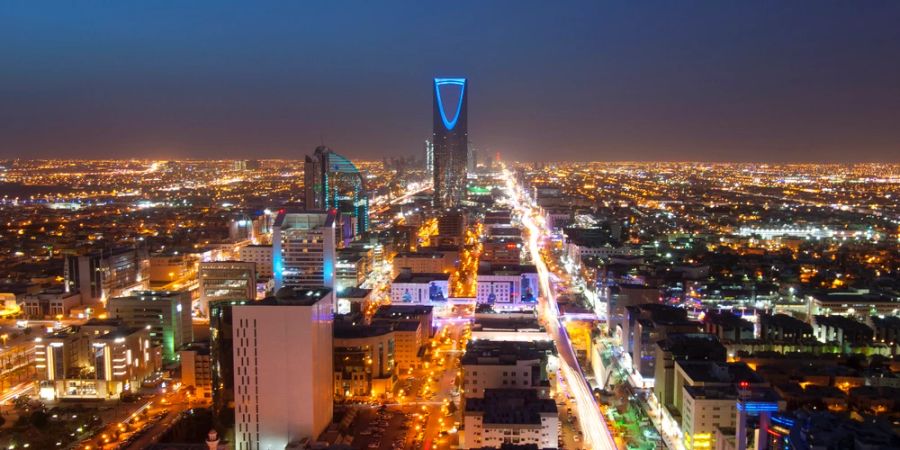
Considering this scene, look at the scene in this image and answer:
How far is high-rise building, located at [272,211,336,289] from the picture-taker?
871 inches

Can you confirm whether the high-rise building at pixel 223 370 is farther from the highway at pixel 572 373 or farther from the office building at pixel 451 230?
the office building at pixel 451 230

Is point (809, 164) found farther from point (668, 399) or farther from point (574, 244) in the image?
point (668, 399)

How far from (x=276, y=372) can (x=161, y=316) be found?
785cm

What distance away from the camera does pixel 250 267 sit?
964 inches

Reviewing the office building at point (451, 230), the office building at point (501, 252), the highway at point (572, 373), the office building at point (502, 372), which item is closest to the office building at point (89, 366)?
the office building at point (502, 372)

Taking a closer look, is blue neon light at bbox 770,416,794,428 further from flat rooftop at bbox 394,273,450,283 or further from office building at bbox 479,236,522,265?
office building at bbox 479,236,522,265

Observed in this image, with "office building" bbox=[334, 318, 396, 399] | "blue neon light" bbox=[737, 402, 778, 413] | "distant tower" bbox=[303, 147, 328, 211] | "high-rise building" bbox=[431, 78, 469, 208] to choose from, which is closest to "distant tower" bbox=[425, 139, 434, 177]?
"high-rise building" bbox=[431, 78, 469, 208]

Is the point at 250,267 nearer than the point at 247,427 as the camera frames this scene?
No

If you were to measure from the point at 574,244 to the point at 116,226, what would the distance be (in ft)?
84.7

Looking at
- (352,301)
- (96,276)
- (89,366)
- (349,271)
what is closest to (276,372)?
(89,366)

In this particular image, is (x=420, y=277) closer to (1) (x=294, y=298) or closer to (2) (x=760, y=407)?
(1) (x=294, y=298)

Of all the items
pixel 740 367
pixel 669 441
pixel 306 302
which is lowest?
pixel 669 441

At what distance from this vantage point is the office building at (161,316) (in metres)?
19.7

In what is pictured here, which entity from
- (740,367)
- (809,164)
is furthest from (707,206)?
(809,164)
